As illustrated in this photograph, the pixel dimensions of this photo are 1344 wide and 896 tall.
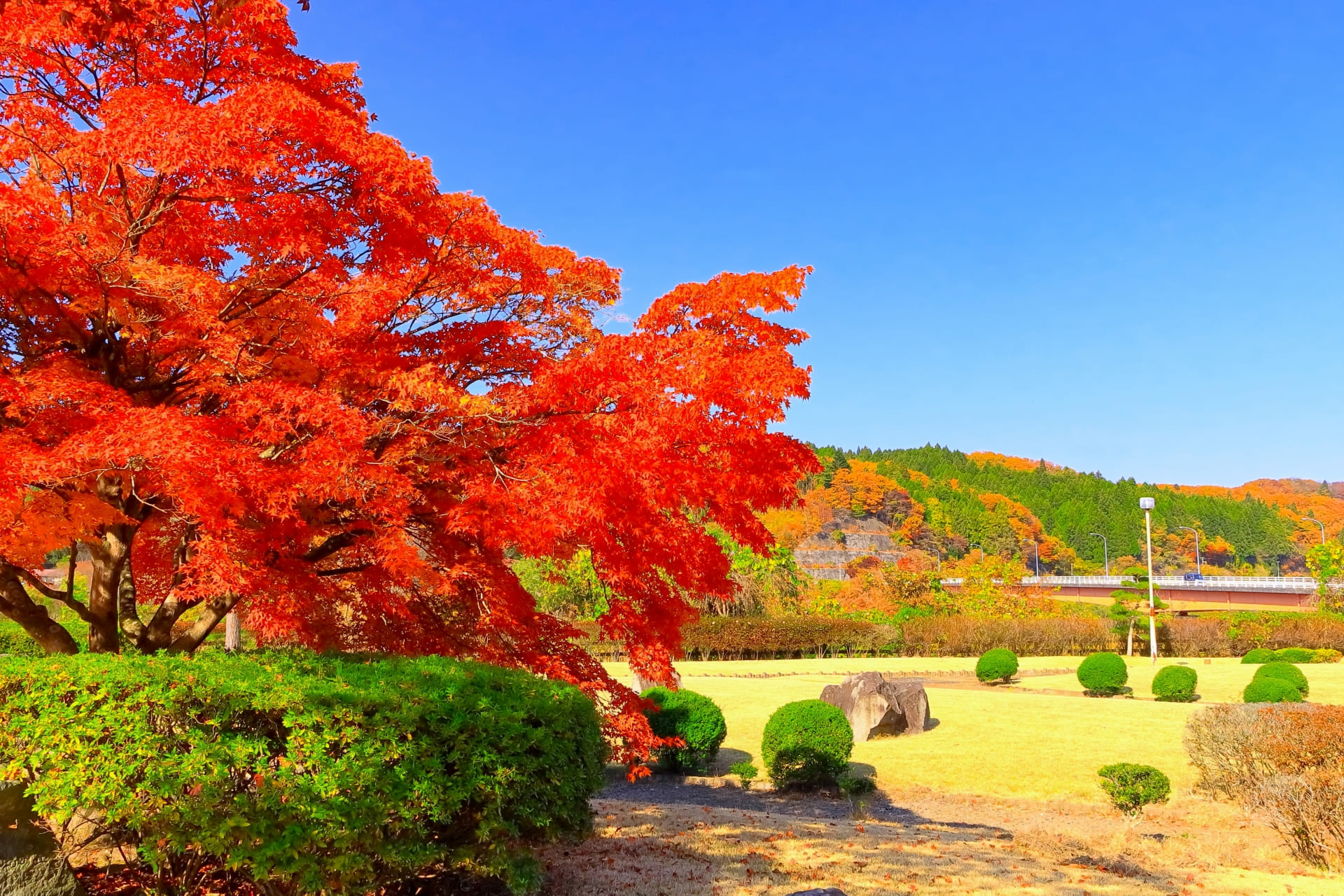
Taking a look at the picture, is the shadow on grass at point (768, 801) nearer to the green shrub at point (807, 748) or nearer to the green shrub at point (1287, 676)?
the green shrub at point (807, 748)

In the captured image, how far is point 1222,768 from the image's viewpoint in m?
11.1

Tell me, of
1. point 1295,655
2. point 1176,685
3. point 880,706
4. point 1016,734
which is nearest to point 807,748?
point 880,706

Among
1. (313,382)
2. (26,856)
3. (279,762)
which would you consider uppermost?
(313,382)

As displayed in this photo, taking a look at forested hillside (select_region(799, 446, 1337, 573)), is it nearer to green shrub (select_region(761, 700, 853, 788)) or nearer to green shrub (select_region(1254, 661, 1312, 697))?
green shrub (select_region(1254, 661, 1312, 697))

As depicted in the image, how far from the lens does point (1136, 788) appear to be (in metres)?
11.8

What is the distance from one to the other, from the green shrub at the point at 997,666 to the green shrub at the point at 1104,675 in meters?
2.16

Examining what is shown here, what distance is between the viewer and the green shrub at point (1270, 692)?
57.1ft

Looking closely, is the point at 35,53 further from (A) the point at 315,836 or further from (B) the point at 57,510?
(A) the point at 315,836

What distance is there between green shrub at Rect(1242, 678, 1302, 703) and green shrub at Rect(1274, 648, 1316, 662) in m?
13.4

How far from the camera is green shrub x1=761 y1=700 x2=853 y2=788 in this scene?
44.1ft

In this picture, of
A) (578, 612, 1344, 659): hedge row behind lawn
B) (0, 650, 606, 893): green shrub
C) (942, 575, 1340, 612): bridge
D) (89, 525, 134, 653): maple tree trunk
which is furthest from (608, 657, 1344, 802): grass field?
(942, 575, 1340, 612): bridge

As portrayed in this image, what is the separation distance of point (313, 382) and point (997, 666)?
23434 millimetres

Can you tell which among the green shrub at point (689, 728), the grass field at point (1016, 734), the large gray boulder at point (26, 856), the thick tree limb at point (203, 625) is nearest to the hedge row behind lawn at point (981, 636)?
the grass field at point (1016, 734)

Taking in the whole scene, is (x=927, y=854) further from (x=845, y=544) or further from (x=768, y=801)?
(x=845, y=544)
